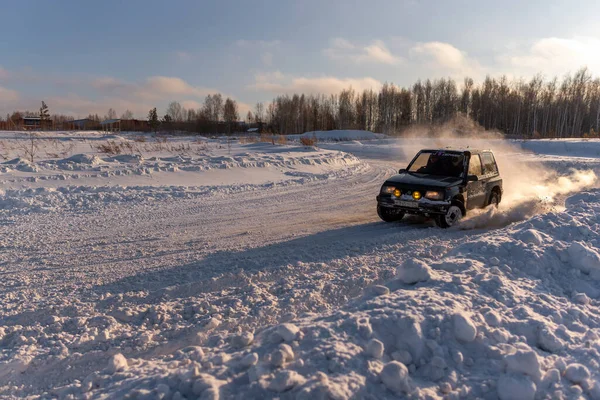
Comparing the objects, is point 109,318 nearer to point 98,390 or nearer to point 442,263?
point 98,390

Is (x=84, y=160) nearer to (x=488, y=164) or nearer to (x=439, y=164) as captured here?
(x=439, y=164)

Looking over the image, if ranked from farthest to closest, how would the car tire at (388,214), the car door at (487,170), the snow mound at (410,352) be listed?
the car door at (487,170), the car tire at (388,214), the snow mound at (410,352)

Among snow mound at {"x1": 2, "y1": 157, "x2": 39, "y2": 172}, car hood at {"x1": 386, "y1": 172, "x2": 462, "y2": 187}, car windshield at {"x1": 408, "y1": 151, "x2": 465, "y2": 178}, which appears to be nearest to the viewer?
car hood at {"x1": 386, "y1": 172, "x2": 462, "y2": 187}

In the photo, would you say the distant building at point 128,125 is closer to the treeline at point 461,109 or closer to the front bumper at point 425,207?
the treeline at point 461,109

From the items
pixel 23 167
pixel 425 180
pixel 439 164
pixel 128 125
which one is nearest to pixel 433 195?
pixel 425 180

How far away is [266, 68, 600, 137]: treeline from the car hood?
200 feet

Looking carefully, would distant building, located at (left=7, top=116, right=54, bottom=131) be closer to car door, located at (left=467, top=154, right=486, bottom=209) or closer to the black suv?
the black suv

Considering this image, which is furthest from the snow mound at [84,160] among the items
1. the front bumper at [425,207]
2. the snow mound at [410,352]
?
the snow mound at [410,352]

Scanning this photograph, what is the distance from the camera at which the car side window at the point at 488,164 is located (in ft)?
32.1

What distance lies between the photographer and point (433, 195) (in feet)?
27.2

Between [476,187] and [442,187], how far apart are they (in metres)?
1.37

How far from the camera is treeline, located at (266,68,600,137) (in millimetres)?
69812

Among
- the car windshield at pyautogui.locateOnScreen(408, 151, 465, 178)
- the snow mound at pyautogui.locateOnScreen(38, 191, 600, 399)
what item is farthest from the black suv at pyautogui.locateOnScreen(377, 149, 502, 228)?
the snow mound at pyautogui.locateOnScreen(38, 191, 600, 399)

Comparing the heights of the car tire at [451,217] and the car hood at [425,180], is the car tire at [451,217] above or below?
below
